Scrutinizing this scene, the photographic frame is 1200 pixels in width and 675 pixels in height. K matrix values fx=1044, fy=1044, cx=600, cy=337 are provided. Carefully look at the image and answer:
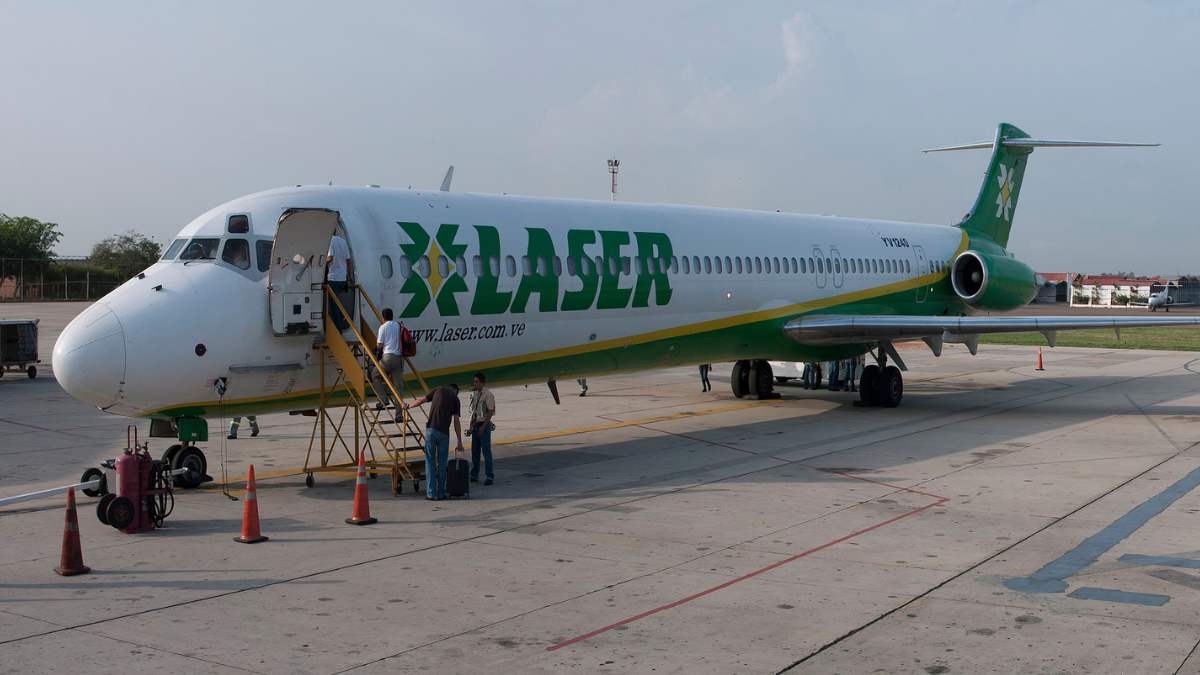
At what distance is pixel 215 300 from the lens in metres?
12.6

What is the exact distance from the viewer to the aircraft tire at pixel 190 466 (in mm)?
13125

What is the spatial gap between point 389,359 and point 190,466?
9.38 ft

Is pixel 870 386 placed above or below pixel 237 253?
below

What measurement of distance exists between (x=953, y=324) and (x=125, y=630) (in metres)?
17.5

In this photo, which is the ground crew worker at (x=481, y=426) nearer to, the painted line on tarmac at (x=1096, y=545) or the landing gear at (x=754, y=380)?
the painted line on tarmac at (x=1096, y=545)

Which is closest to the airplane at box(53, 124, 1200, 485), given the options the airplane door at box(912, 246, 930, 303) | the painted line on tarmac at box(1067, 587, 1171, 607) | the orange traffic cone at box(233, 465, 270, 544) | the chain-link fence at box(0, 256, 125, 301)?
the airplane door at box(912, 246, 930, 303)

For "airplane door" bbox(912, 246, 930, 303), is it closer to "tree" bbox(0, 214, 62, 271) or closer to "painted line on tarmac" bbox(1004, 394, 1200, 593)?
"painted line on tarmac" bbox(1004, 394, 1200, 593)

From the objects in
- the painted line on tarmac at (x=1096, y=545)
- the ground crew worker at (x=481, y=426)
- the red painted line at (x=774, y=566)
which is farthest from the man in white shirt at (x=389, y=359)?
the painted line on tarmac at (x=1096, y=545)

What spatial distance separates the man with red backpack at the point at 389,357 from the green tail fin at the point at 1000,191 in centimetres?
1998

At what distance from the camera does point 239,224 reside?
13164 mm

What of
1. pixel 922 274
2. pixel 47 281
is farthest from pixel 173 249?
pixel 47 281

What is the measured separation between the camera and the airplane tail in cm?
2859

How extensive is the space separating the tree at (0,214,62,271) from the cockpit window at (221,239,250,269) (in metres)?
74.7

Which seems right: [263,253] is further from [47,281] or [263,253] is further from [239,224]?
[47,281]
